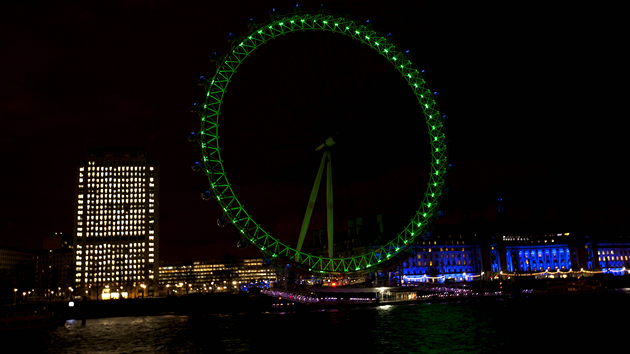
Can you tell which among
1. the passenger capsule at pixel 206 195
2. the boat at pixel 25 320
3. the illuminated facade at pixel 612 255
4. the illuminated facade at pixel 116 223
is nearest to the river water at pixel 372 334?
the boat at pixel 25 320

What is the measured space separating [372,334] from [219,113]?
22.5 m

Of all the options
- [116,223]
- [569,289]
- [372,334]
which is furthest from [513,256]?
[372,334]

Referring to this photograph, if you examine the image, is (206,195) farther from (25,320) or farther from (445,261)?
(445,261)

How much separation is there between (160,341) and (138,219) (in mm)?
144197

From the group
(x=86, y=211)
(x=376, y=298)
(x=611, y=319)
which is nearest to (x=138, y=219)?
(x=86, y=211)

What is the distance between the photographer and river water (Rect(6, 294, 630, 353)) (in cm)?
3656

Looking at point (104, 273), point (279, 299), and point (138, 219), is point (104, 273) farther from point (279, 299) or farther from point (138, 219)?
point (279, 299)

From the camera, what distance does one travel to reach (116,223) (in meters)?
180

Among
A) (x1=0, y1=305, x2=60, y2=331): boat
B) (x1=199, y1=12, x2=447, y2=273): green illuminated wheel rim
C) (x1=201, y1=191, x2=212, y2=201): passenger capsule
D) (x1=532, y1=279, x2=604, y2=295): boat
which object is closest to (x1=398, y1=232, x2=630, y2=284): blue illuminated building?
(x1=532, y1=279, x2=604, y2=295): boat

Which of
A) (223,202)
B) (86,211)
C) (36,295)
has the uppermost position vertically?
(86,211)

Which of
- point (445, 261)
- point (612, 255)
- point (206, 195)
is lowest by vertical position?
point (612, 255)

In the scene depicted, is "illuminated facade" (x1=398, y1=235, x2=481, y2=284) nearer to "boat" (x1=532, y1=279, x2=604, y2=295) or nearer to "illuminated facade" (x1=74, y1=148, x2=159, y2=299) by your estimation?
"boat" (x1=532, y1=279, x2=604, y2=295)

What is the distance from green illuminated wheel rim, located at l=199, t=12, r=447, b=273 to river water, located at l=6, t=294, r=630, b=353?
22.3 ft

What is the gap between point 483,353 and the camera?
3306cm
